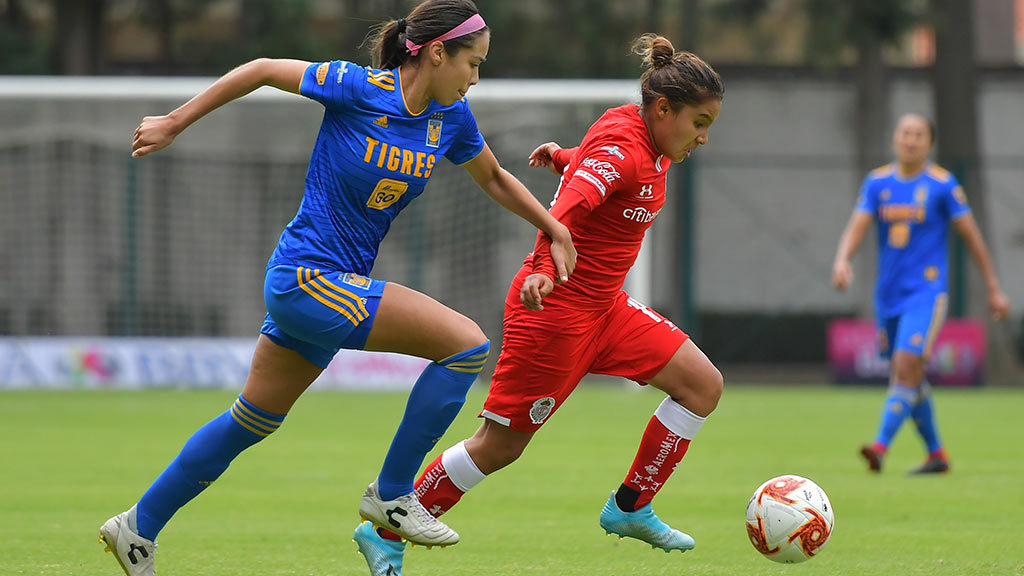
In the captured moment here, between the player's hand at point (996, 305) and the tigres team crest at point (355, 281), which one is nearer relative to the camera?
the tigres team crest at point (355, 281)

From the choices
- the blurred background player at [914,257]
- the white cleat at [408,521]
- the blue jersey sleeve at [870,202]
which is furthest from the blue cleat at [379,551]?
the blue jersey sleeve at [870,202]

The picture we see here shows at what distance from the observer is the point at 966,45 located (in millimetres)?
20922

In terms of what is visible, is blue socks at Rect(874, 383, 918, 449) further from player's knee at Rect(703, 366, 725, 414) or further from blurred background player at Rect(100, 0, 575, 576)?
blurred background player at Rect(100, 0, 575, 576)

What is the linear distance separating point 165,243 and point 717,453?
33.8ft

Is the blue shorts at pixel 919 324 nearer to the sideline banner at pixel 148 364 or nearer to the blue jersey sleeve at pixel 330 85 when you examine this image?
the blue jersey sleeve at pixel 330 85

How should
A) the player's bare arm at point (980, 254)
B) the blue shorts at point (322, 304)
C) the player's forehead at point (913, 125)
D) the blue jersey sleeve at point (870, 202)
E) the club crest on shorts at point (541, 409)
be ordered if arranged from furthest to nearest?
1. the blue jersey sleeve at point (870, 202)
2. the player's bare arm at point (980, 254)
3. the player's forehead at point (913, 125)
4. the club crest on shorts at point (541, 409)
5. the blue shorts at point (322, 304)

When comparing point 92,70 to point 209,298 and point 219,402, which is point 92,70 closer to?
point 209,298

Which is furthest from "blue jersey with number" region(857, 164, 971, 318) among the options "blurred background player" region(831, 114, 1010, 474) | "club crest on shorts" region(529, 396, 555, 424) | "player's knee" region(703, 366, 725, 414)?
"club crest on shorts" region(529, 396, 555, 424)

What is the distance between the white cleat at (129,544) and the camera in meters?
4.60

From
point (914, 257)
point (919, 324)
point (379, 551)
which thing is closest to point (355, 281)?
point (379, 551)

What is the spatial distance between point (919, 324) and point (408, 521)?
5.35 m

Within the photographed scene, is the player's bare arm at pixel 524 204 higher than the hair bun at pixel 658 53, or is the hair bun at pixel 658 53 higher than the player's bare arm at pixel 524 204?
the hair bun at pixel 658 53

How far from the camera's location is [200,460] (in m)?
4.61

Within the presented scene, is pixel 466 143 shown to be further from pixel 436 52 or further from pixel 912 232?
pixel 912 232
